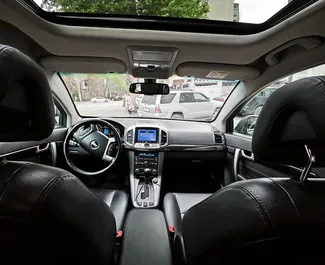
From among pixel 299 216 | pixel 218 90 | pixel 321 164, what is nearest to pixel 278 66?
pixel 218 90

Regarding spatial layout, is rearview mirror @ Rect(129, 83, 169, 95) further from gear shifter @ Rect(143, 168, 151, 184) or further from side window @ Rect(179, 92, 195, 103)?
gear shifter @ Rect(143, 168, 151, 184)

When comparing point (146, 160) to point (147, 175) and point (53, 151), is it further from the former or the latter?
point (53, 151)

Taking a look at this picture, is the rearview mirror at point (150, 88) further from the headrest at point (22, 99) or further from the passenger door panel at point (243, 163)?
the headrest at point (22, 99)

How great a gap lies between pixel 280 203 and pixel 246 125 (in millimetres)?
2023

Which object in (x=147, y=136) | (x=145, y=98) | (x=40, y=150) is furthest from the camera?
(x=145, y=98)

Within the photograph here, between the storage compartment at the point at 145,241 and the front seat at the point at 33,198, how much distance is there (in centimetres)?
37

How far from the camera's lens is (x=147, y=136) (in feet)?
8.91

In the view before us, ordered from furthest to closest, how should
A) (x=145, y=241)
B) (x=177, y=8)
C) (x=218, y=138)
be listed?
(x=218, y=138) < (x=177, y=8) < (x=145, y=241)

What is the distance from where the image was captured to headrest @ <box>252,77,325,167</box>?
2.18 ft

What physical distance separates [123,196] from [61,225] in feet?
4.78

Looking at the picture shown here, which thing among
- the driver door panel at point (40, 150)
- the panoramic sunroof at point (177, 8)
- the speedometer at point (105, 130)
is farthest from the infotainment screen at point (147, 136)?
the panoramic sunroof at point (177, 8)

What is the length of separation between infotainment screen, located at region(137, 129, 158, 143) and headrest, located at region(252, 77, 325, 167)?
1.87 m

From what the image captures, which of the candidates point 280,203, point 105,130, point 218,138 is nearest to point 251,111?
point 218,138

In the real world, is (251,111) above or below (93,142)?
above
